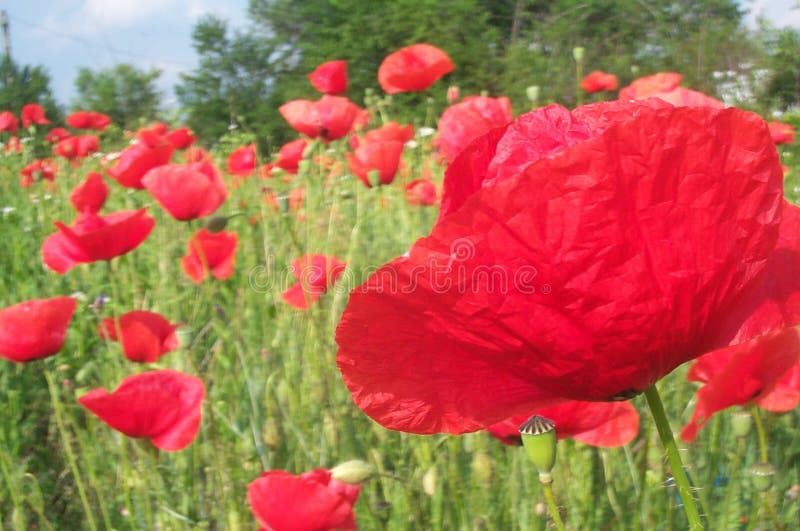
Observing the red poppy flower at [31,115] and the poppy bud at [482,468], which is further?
the red poppy flower at [31,115]

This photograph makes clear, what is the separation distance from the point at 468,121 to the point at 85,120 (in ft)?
9.35

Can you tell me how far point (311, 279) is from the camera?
129 centimetres

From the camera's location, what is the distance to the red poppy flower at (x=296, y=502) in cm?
72

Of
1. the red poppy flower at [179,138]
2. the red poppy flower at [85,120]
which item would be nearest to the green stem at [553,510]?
the red poppy flower at [179,138]

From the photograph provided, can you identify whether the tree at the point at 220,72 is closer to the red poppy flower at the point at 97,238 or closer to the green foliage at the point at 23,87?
the green foliage at the point at 23,87

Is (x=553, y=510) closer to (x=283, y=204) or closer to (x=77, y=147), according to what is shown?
(x=283, y=204)

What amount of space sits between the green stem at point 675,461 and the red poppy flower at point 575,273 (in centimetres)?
1

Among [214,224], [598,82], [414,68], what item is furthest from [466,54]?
[214,224]

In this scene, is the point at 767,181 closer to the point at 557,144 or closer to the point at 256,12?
the point at 557,144

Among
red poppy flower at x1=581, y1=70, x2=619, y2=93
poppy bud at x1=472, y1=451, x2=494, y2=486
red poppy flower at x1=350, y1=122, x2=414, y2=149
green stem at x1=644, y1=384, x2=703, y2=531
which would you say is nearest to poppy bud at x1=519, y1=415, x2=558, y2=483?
green stem at x1=644, y1=384, x2=703, y2=531

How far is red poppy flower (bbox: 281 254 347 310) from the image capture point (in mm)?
1236

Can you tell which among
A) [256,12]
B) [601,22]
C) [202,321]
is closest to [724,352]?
[202,321]

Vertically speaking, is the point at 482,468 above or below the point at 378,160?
below

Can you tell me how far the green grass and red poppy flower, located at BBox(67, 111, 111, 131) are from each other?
3.50ft
